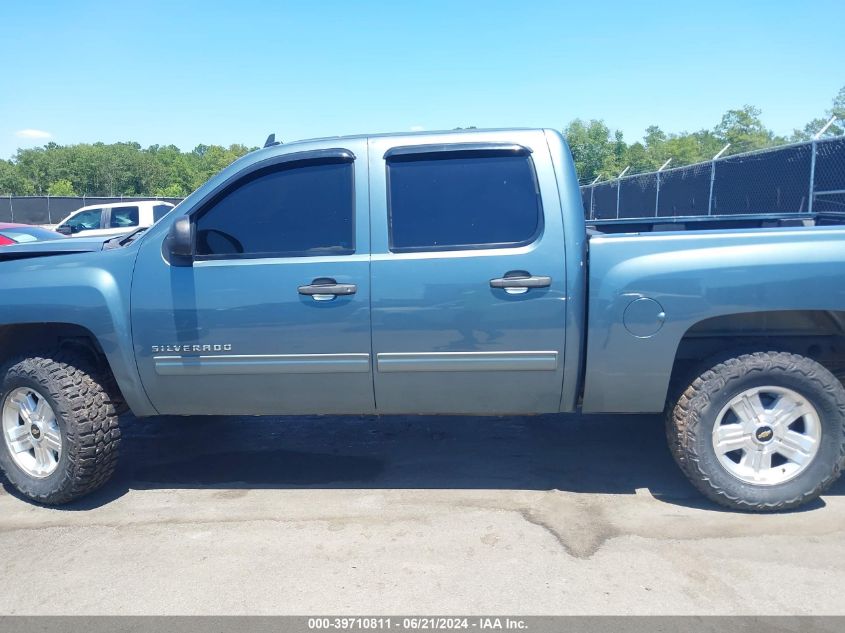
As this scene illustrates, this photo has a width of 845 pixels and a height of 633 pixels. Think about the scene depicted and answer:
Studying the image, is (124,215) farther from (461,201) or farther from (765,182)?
(461,201)

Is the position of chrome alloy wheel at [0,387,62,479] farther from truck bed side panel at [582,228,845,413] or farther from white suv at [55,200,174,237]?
white suv at [55,200,174,237]

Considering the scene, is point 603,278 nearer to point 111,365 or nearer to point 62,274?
point 111,365

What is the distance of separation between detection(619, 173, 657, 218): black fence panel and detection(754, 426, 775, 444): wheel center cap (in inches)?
506

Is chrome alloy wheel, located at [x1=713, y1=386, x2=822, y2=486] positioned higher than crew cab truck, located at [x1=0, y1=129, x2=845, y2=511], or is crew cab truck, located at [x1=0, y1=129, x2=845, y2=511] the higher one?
crew cab truck, located at [x1=0, y1=129, x2=845, y2=511]

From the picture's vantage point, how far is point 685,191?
14102 millimetres

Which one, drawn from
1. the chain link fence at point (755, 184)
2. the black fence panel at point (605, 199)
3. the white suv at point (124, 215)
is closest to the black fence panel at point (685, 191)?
the chain link fence at point (755, 184)

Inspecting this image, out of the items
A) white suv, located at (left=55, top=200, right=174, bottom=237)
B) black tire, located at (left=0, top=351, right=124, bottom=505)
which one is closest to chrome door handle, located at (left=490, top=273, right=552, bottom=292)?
black tire, located at (left=0, top=351, right=124, bottom=505)

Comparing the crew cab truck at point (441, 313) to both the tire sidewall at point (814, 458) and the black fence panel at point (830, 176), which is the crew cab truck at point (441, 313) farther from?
the black fence panel at point (830, 176)

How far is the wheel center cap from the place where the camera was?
12.2 ft

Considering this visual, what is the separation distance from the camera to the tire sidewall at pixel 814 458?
3.64 meters

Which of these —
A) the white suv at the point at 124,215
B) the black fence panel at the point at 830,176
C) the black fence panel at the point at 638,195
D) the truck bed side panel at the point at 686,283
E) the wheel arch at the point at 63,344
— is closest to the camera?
the truck bed side panel at the point at 686,283

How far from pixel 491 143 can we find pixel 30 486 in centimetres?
336

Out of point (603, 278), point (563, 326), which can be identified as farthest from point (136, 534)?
point (603, 278)

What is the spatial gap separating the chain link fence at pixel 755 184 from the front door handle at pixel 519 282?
8.13 feet
